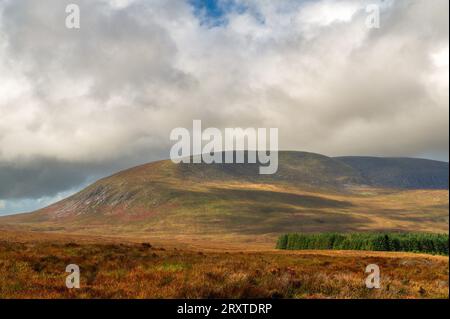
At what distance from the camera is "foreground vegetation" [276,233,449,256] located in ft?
367

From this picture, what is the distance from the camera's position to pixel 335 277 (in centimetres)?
1923

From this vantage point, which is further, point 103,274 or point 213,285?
point 103,274

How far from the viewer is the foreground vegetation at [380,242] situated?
112 m

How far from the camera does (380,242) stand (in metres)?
115

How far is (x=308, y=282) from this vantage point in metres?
17.7
